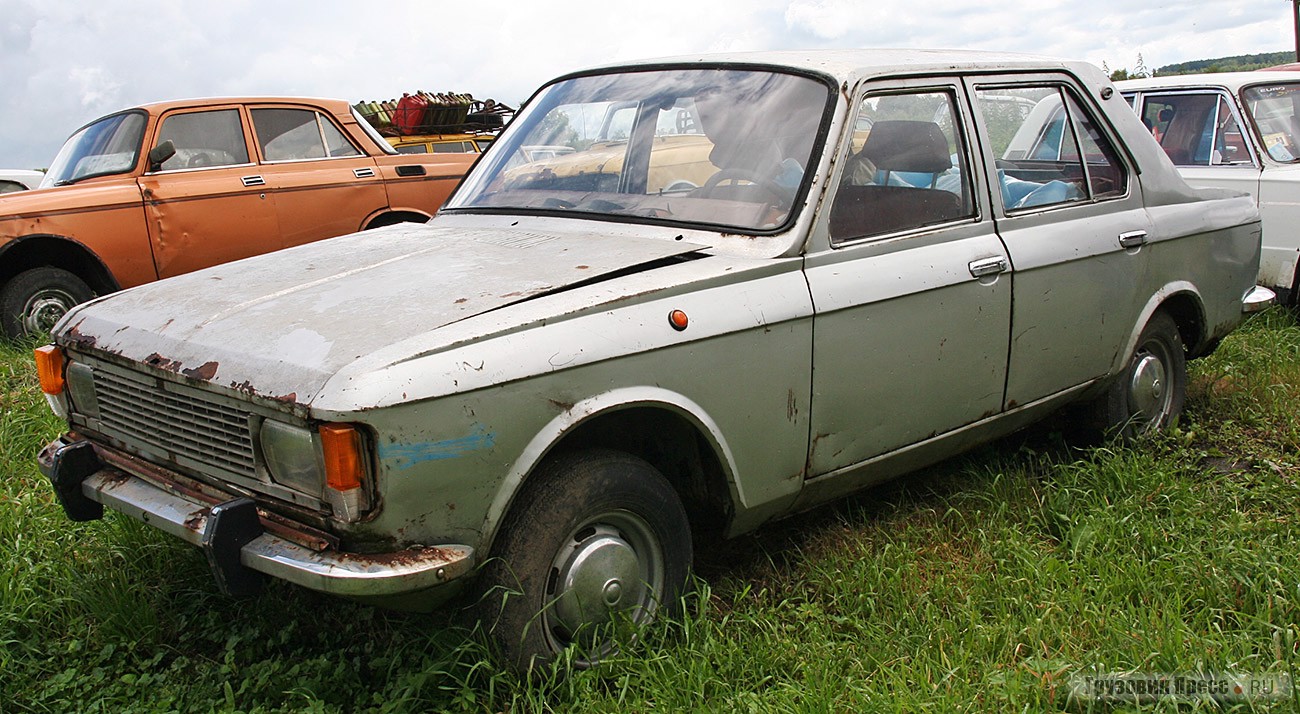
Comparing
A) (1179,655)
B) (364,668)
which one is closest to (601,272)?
(364,668)

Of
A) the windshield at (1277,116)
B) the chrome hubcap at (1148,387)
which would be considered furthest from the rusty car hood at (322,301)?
the windshield at (1277,116)

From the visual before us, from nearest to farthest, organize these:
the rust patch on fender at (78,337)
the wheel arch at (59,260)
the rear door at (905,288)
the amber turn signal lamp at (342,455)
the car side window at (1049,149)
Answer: the amber turn signal lamp at (342,455)
the rust patch on fender at (78,337)
the rear door at (905,288)
the car side window at (1049,149)
the wheel arch at (59,260)

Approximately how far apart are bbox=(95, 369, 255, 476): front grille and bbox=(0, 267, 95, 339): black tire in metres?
4.04

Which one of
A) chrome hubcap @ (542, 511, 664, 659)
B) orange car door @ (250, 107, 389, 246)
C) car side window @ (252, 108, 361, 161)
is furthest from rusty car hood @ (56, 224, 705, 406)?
car side window @ (252, 108, 361, 161)

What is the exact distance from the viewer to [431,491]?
2531mm

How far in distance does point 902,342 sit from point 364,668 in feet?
6.27

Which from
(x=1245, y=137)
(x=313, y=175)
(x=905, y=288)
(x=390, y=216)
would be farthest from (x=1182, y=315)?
(x=313, y=175)

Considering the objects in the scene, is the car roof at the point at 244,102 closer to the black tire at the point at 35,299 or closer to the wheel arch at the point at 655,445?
the black tire at the point at 35,299

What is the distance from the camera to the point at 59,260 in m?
6.92

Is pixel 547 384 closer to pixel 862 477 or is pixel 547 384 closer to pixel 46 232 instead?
pixel 862 477

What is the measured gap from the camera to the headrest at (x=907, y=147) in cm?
361

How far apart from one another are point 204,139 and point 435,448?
18.8ft

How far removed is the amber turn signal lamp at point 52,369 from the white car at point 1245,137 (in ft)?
21.2

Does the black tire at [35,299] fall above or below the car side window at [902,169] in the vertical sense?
below
